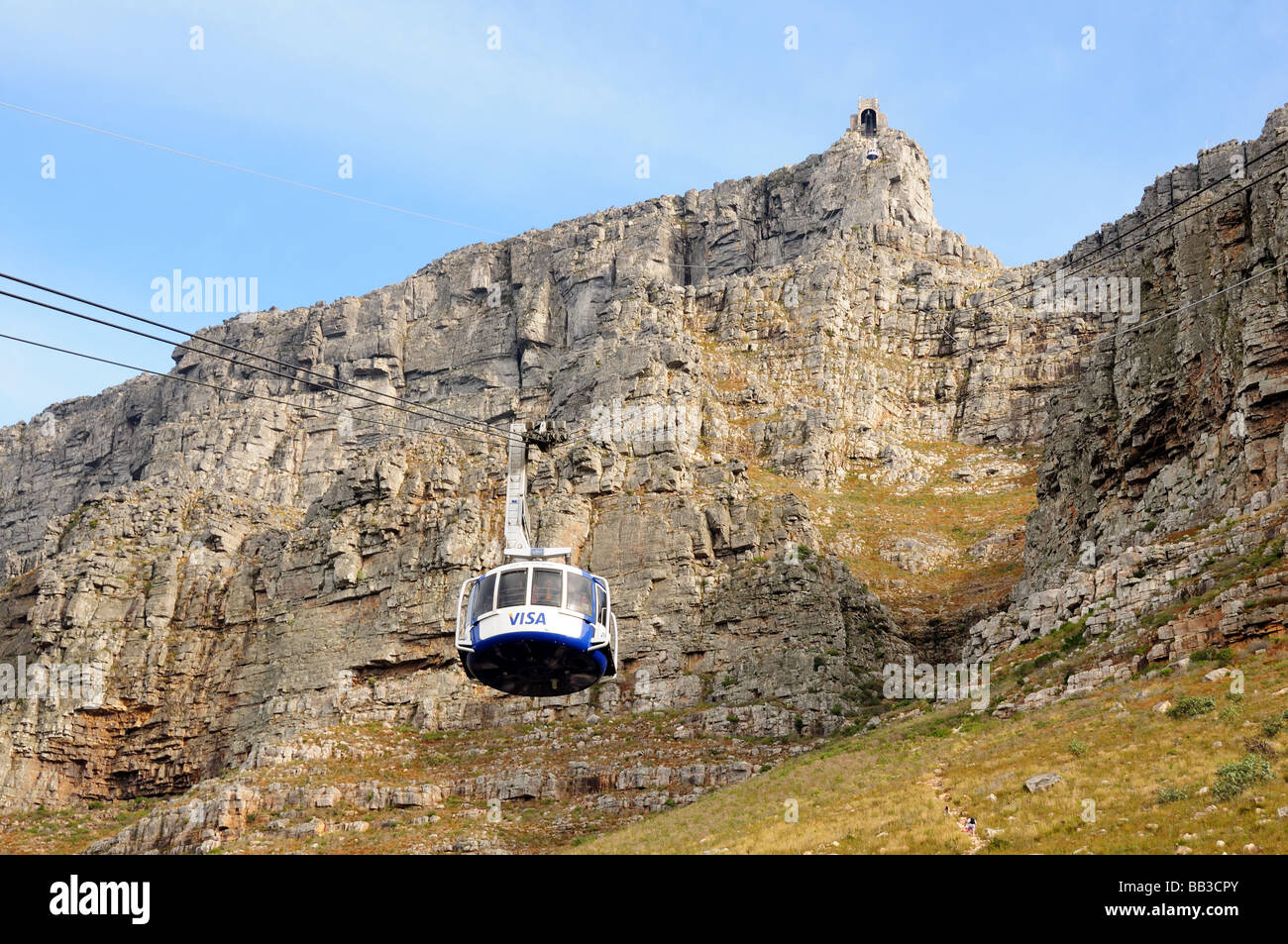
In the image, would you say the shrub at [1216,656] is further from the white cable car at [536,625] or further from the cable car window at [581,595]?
the cable car window at [581,595]

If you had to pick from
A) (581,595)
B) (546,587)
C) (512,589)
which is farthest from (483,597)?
(581,595)

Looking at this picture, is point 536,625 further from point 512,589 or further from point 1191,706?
point 1191,706

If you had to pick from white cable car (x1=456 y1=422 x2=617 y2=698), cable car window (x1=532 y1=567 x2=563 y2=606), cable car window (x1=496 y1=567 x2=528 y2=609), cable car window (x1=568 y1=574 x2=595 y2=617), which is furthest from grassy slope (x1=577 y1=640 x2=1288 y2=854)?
cable car window (x1=496 y1=567 x2=528 y2=609)

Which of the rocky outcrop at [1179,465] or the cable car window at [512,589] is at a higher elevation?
the rocky outcrop at [1179,465]

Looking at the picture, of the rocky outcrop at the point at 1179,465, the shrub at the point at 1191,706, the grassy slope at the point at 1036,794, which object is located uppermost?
the rocky outcrop at the point at 1179,465

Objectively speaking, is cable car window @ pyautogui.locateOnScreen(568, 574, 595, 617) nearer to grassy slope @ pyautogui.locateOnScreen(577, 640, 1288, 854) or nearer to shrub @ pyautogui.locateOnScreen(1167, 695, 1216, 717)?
grassy slope @ pyautogui.locateOnScreen(577, 640, 1288, 854)

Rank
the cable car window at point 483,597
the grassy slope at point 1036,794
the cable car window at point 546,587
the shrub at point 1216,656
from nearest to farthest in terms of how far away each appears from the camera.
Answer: the grassy slope at point 1036,794
the cable car window at point 546,587
the cable car window at point 483,597
the shrub at point 1216,656

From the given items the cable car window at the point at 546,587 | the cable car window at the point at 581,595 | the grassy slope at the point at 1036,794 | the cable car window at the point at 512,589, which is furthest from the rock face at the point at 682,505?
the cable car window at the point at 581,595
